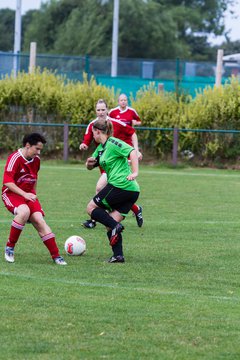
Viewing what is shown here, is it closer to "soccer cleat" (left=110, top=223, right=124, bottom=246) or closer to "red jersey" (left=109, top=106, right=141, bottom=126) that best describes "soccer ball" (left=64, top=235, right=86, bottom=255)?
"soccer cleat" (left=110, top=223, right=124, bottom=246)

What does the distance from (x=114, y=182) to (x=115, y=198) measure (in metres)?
0.17

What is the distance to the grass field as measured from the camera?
6301 mm

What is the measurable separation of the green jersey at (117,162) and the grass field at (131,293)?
835 millimetres

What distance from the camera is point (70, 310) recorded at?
731cm

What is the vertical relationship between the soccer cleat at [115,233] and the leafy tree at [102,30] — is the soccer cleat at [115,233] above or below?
below

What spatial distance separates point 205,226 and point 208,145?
504 inches

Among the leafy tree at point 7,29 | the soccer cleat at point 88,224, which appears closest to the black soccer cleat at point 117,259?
the soccer cleat at point 88,224

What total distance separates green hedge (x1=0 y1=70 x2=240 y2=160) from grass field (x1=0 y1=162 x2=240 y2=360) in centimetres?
1144

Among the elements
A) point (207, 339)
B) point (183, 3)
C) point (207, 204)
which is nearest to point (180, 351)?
point (207, 339)

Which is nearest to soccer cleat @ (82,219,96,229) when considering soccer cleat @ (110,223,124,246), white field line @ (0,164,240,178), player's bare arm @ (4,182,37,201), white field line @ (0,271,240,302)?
soccer cleat @ (110,223,124,246)

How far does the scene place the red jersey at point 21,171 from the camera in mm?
9617

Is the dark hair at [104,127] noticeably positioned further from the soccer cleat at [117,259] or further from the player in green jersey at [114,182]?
the soccer cleat at [117,259]

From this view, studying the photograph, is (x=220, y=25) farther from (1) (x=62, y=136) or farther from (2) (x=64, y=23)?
(1) (x=62, y=136)

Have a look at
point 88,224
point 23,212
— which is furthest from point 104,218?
point 88,224
